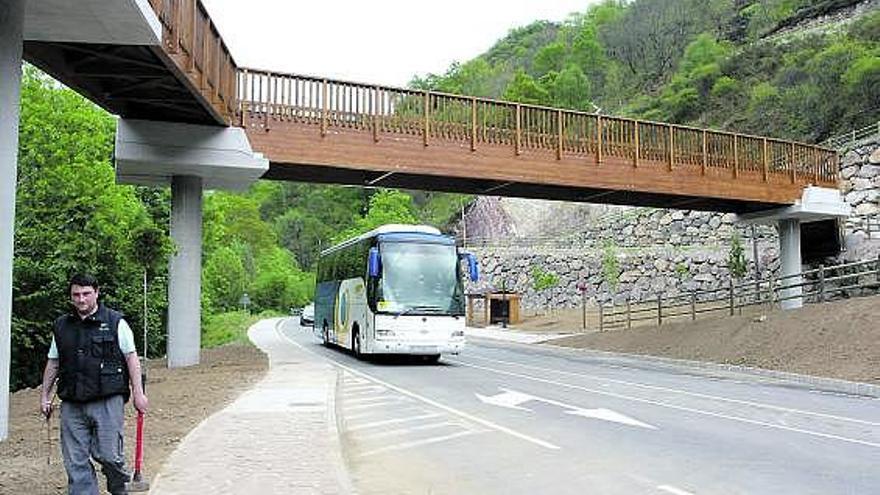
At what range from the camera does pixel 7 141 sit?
10.7 m

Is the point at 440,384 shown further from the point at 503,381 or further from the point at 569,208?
the point at 569,208

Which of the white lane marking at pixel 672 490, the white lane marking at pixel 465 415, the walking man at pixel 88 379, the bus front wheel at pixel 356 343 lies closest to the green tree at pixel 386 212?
the bus front wheel at pixel 356 343

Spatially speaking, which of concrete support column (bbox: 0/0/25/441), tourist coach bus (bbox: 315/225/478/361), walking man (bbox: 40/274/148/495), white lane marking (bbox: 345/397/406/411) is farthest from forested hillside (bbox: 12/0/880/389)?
walking man (bbox: 40/274/148/495)

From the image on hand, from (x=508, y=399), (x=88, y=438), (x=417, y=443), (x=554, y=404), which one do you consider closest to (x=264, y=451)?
(x=417, y=443)

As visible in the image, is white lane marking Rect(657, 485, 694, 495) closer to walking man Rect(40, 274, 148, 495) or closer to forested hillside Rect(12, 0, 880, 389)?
walking man Rect(40, 274, 148, 495)

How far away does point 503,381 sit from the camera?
751 inches

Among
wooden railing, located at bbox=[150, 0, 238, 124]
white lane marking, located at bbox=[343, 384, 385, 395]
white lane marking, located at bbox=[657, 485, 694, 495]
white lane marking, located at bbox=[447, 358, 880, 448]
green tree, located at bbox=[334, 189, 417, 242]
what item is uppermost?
green tree, located at bbox=[334, 189, 417, 242]

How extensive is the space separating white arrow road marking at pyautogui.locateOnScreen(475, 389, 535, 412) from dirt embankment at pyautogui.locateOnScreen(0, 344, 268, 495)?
4.55 metres

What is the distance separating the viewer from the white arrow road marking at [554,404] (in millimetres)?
12617

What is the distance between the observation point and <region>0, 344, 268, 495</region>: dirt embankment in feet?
25.4

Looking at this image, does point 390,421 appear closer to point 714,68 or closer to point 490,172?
point 490,172

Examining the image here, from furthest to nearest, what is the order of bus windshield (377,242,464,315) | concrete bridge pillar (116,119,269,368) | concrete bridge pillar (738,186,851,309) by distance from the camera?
concrete bridge pillar (738,186,851,309)
bus windshield (377,242,464,315)
concrete bridge pillar (116,119,269,368)

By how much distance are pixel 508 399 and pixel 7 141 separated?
30.3ft

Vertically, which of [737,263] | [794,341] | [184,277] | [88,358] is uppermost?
[737,263]
